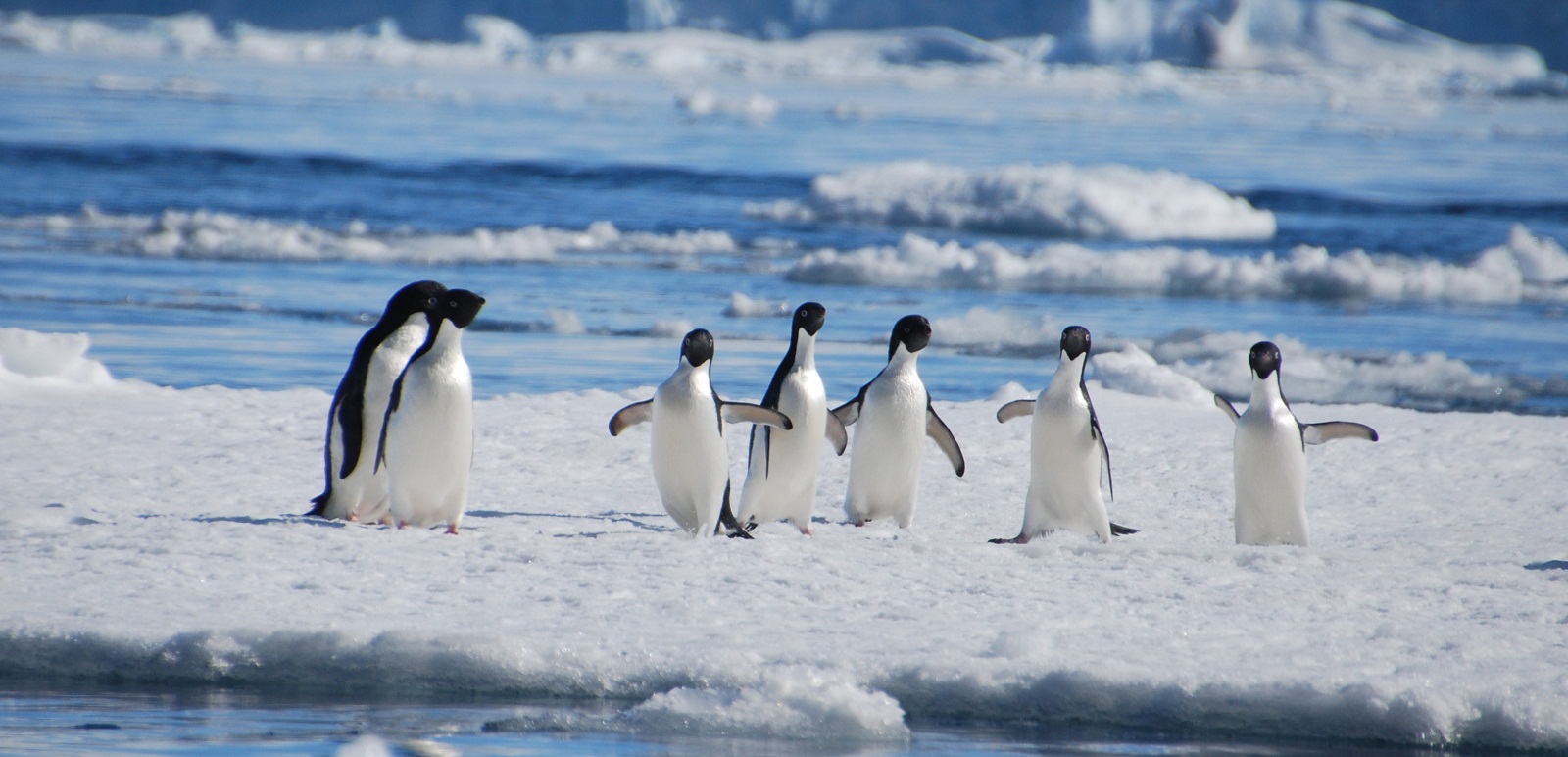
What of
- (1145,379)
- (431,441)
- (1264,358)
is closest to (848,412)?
(1264,358)

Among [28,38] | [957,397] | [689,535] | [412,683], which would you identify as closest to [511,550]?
[689,535]

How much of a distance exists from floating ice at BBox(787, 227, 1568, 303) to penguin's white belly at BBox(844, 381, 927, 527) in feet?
23.6

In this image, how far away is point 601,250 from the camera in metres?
13.9

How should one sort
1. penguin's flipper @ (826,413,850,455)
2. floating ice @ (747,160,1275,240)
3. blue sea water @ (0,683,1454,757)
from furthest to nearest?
floating ice @ (747,160,1275,240)
penguin's flipper @ (826,413,850,455)
blue sea water @ (0,683,1454,757)

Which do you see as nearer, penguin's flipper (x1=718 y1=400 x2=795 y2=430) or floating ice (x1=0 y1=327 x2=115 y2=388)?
penguin's flipper (x1=718 y1=400 x2=795 y2=430)

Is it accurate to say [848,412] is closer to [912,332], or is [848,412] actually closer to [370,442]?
[912,332]

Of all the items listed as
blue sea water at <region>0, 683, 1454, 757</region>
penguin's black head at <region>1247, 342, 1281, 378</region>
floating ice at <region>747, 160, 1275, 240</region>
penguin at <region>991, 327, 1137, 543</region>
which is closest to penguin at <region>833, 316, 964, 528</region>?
penguin at <region>991, 327, 1137, 543</region>

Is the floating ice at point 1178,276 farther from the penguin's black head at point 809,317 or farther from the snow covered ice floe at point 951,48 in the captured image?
the snow covered ice floe at point 951,48

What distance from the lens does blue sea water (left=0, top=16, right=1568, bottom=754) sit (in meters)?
2.86

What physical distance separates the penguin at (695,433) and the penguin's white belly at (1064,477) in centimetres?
72

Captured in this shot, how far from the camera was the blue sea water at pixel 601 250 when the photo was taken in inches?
113

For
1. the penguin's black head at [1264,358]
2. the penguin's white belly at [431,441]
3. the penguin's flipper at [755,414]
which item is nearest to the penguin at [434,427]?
the penguin's white belly at [431,441]

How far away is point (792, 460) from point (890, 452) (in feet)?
0.92

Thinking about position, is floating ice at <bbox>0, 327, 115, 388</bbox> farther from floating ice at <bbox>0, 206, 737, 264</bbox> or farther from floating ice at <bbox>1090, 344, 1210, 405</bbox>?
floating ice at <bbox>0, 206, 737, 264</bbox>
